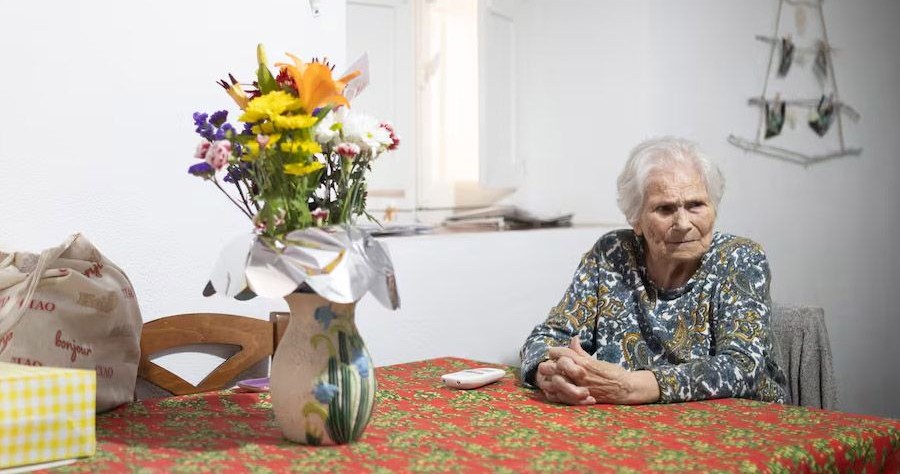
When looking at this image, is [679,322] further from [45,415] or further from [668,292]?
[45,415]

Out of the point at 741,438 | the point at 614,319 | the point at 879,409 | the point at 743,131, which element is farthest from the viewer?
the point at 879,409

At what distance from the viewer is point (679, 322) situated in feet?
7.66

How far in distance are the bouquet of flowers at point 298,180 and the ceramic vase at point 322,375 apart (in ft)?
0.18

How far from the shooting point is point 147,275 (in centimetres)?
243

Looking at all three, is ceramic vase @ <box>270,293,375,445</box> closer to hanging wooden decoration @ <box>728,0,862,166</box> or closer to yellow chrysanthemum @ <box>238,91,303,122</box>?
yellow chrysanthemum @ <box>238,91,303,122</box>

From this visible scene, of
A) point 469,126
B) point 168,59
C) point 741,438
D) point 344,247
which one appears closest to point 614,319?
point 741,438

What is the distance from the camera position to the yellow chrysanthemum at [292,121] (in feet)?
4.87

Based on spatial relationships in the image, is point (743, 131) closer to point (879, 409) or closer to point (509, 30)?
point (509, 30)

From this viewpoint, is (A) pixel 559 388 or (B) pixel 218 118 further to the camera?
(A) pixel 559 388

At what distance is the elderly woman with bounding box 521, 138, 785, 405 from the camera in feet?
7.13

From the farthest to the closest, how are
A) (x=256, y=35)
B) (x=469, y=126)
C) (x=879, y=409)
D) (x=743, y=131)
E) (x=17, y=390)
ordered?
(x=879, y=409) < (x=743, y=131) < (x=469, y=126) < (x=256, y=35) < (x=17, y=390)

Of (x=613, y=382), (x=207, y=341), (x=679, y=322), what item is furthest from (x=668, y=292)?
(x=207, y=341)

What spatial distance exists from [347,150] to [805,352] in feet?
6.69

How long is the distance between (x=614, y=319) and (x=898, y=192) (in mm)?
3615
